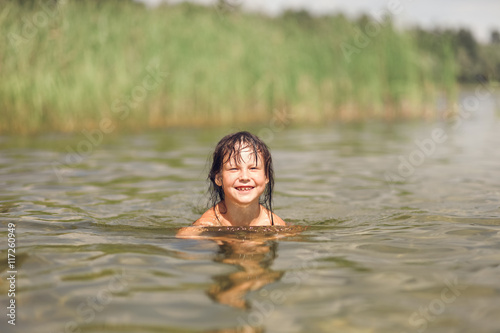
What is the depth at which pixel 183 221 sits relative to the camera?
5145mm

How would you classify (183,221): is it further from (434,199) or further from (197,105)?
(197,105)

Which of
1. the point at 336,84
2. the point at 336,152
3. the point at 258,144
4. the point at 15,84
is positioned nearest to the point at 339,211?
the point at 258,144

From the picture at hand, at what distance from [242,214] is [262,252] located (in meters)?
1.05

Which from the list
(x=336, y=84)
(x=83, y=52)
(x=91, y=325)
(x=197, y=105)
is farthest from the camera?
(x=336, y=84)

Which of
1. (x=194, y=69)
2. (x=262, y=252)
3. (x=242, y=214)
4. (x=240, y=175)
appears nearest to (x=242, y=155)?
(x=240, y=175)

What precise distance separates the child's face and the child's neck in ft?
0.89

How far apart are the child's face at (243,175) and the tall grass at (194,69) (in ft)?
22.6

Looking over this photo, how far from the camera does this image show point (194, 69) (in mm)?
12297

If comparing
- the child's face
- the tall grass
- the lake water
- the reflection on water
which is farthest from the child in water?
the tall grass

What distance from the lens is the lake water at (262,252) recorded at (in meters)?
2.55

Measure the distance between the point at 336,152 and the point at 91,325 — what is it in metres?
7.21

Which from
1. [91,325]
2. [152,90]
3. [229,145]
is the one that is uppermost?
[152,90]

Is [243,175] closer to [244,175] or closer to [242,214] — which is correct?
[244,175]

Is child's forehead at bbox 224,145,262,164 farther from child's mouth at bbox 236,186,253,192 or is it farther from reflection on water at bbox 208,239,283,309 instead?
reflection on water at bbox 208,239,283,309
